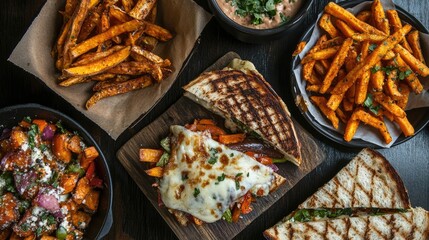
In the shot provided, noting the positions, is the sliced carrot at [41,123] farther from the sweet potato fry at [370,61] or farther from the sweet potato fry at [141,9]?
the sweet potato fry at [370,61]

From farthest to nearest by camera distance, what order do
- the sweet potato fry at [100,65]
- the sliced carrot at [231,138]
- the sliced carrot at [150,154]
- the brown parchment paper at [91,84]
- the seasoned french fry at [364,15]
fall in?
the seasoned french fry at [364,15] < the sliced carrot at [231,138] < the sliced carrot at [150,154] < the brown parchment paper at [91,84] < the sweet potato fry at [100,65]

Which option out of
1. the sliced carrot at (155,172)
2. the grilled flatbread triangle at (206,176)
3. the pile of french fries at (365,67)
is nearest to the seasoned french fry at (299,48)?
the pile of french fries at (365,67)

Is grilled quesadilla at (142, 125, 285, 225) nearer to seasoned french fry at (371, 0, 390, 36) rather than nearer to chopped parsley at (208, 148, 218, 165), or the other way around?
chopped parsley at (208, 148, 218, 165)

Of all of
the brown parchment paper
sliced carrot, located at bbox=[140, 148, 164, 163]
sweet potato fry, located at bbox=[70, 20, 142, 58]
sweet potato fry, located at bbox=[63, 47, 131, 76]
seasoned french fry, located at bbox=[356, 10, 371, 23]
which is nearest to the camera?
A: sweet potato fry, located at bbox=[63, 47, 131, 76]

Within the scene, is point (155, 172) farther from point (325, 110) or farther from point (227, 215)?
point (325, 110)

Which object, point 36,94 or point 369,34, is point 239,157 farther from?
point 36,94

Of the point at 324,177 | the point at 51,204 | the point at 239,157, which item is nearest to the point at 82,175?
the point at 51,204

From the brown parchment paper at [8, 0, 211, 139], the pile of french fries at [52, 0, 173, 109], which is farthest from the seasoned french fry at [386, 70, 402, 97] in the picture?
the pile of french fries at [52, 0, 173, 109]
